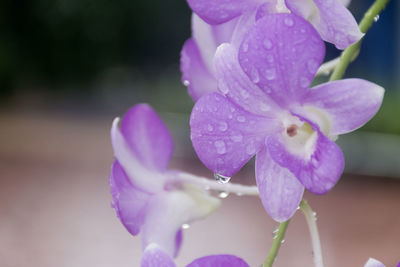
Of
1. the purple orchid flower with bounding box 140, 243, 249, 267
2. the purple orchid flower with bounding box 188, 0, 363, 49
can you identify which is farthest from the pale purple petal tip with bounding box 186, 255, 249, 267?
the purple orchid flower with bounding box 188, 0, 363, 49

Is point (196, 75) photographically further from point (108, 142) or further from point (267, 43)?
point (108, 142)

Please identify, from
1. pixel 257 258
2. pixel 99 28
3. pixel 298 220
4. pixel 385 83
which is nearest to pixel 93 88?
pixel 99 28

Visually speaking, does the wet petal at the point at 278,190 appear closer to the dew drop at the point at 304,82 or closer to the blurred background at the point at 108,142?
the dew drop at the point at 304,82

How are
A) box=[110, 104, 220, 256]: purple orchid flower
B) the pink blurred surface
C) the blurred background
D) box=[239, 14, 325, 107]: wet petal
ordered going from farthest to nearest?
the blurred background, the pink blurred surface, box=[110, 104, 220, 256]: purple orchid flower, box=[239, 14, 325, 107]: wet petal

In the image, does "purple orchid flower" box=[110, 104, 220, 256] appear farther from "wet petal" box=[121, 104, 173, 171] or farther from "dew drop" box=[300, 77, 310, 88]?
"dew drop" box=[300, 77, 310, 88]

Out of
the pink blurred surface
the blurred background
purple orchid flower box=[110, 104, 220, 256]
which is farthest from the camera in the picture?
the blurred background

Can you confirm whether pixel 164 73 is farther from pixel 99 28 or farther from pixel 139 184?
pixel 139 184
